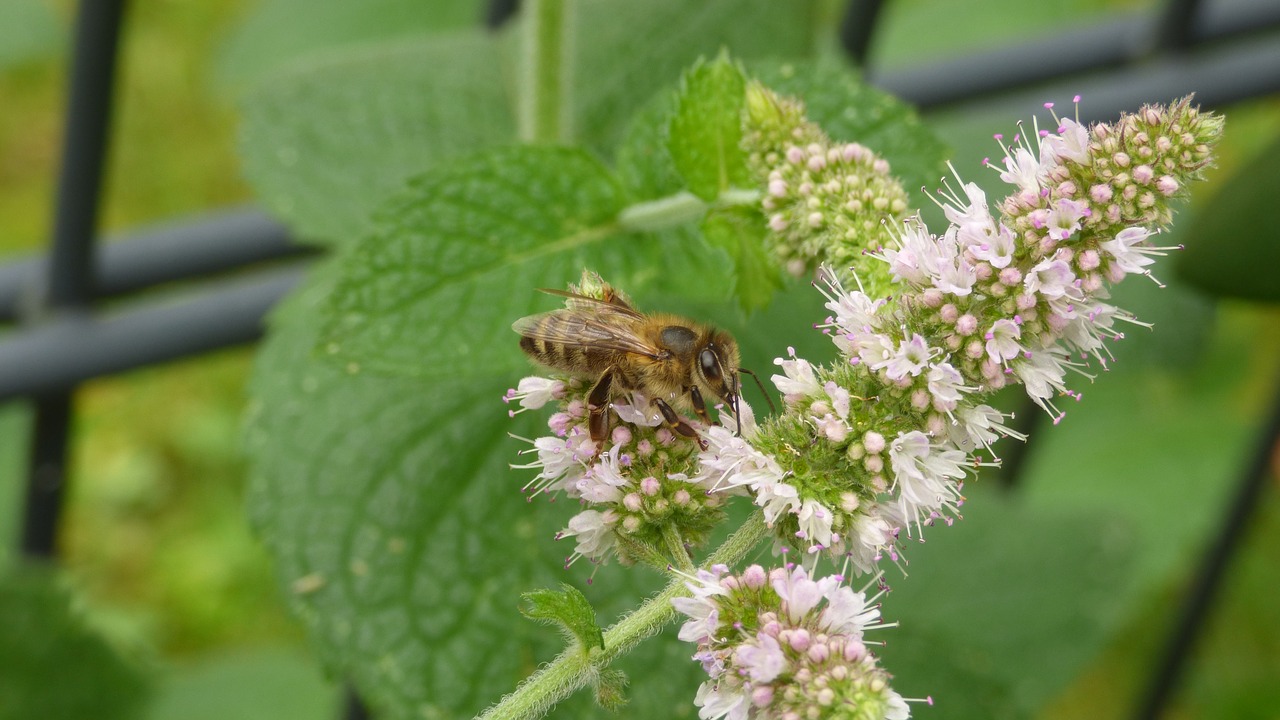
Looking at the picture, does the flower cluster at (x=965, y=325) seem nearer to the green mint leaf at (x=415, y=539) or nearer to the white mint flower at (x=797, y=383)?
the white mint flower at (x=797, y=383)

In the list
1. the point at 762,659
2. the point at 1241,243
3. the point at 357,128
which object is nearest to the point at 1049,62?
the point at 1241,243

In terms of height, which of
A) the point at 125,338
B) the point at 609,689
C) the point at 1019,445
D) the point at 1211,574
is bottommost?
the point at 1211,574

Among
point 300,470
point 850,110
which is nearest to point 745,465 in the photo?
point 850,110

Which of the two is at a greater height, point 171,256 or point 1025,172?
point 1025,172

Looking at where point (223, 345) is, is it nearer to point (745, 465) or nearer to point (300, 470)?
point (300, 470)

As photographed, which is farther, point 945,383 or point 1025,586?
point 1025,586

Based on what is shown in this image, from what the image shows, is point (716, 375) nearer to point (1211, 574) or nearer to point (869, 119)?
point (869, 119)
